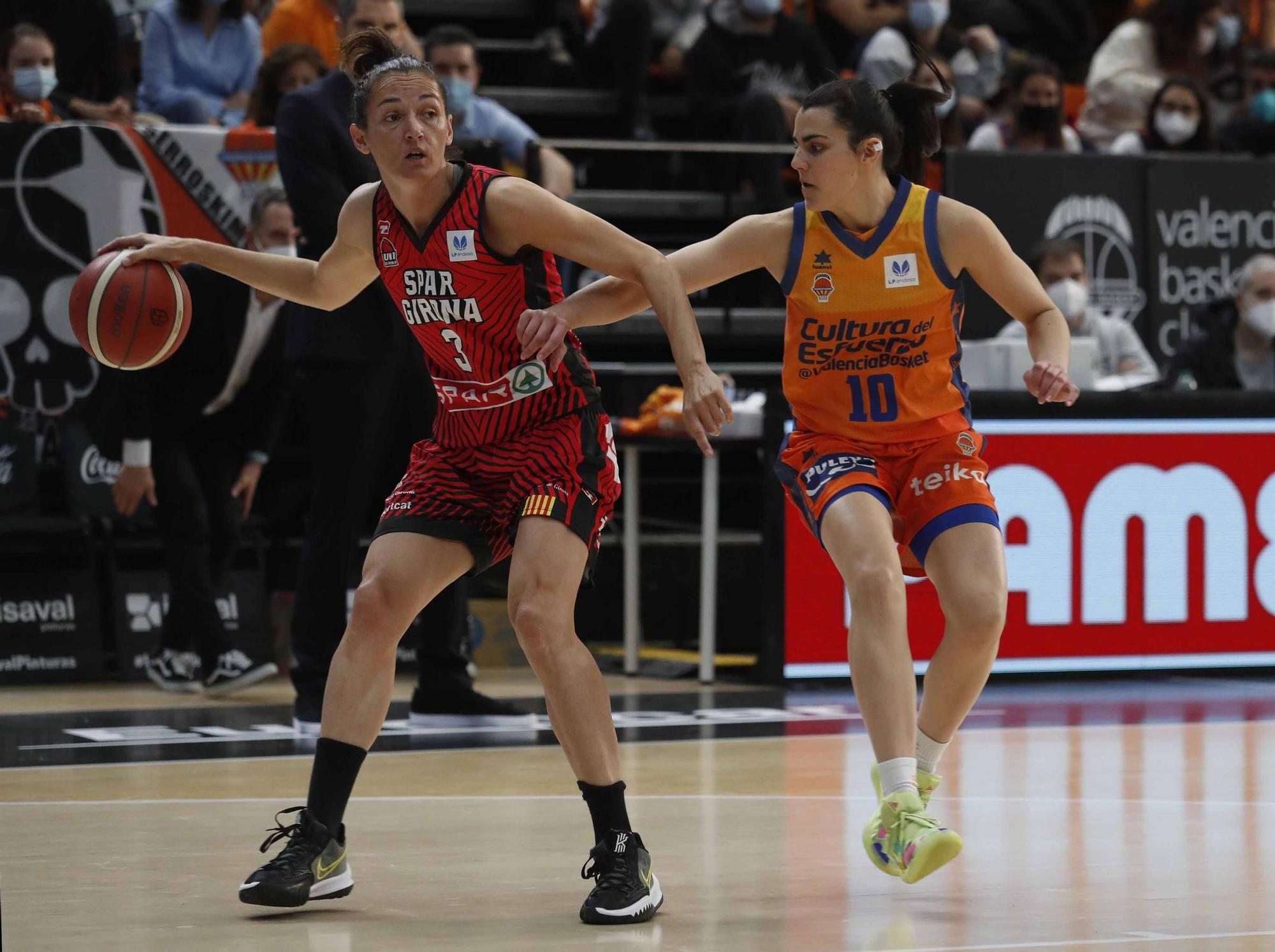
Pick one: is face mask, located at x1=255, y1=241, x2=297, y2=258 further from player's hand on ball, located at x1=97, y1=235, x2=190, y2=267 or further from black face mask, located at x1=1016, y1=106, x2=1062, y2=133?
black face mask, located at x1=1016, y1=106, x2=1062, y2=133

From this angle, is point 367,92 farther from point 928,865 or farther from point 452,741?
point 452,741

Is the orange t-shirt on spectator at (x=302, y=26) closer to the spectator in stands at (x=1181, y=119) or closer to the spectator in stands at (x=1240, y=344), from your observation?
the spectator in stands at (x=1181, y=119)

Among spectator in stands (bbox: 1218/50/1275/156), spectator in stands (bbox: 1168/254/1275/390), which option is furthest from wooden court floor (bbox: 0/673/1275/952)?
spectator in stands (bbox: 1218/50/1275/156)

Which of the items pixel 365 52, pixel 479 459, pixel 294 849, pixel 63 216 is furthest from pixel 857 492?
pixel 63 216

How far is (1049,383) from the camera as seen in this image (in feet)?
14.8

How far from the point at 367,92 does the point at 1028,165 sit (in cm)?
700

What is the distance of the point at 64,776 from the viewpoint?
6.20m

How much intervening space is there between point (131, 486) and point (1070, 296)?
4.49 m

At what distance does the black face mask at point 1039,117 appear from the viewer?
1123 cm

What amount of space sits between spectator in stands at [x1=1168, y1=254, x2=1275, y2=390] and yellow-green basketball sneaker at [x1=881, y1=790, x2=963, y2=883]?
19.2ft

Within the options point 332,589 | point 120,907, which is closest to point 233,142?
point 332,589

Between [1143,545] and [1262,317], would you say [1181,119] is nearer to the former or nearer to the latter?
[1262,317]

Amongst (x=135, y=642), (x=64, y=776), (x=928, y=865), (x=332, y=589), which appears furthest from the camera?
(x=135, y=642)

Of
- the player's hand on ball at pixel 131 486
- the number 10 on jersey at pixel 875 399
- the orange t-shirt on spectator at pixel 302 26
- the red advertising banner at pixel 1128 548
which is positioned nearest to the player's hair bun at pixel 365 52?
the number 10 on jersey at pixel 875 399
